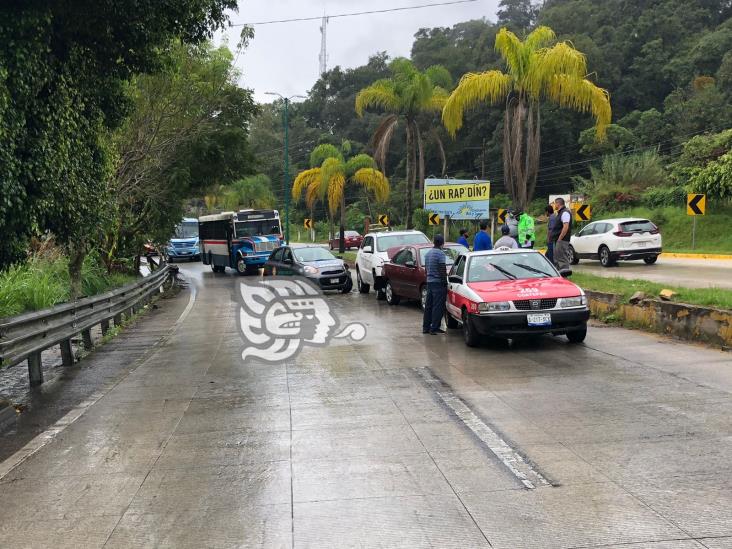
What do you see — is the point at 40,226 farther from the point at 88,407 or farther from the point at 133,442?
the point at 133,442

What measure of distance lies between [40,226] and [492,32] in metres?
69.2

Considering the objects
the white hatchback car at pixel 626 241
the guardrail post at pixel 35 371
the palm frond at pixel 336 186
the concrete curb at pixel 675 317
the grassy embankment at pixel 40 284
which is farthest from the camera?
the palm frond at pixel 336 186

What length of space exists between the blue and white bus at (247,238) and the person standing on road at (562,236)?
20.1 m

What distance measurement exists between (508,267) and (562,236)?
448cm

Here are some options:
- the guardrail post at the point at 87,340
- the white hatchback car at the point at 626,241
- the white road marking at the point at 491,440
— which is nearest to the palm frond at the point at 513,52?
the white hatchback car at the point at 626,241

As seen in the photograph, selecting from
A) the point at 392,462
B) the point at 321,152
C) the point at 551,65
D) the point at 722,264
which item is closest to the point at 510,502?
the point at 392,462

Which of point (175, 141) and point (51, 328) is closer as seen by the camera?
point (51, 328)

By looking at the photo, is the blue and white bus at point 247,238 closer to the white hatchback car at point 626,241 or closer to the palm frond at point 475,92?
the palm frond at point 475,92

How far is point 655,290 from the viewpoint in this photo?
1256 cm

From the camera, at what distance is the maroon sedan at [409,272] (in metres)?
15.9

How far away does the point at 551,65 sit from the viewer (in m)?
21.8

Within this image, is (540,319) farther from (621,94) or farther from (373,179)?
(621,94)

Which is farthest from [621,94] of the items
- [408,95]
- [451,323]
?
[451,323]

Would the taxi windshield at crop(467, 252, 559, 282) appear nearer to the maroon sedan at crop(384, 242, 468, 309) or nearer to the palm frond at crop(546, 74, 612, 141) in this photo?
the maroon sedan at crop(384, 242, 468, 309)
